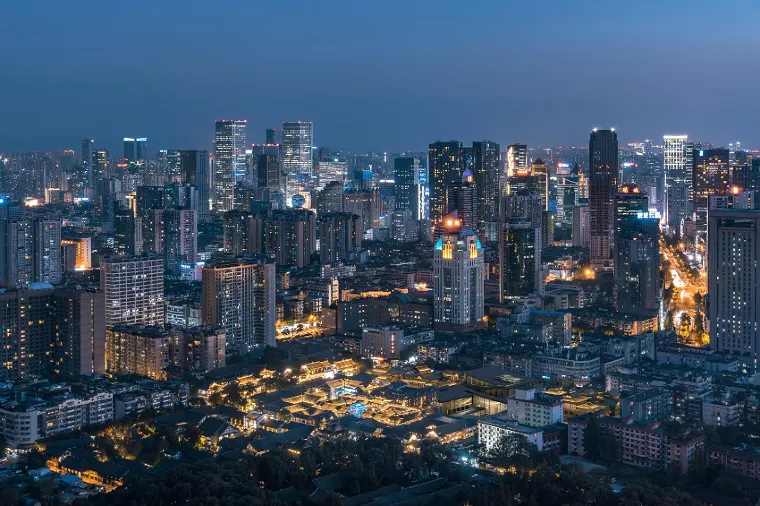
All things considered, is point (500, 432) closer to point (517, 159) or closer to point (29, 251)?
point (29, 251)

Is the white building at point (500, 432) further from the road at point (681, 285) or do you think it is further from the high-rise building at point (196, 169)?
the high-rise building at point (196, 169)

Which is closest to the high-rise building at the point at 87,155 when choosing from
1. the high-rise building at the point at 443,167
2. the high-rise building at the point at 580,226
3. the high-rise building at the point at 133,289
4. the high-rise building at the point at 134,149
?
the high-rise building at the point at 134,149

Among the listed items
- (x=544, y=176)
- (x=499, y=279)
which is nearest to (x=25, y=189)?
(x=544, y=176)

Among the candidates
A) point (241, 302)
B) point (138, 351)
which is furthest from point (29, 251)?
point (138, 351)

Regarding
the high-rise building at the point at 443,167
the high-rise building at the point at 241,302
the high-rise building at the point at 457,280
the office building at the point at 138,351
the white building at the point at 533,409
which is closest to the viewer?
the white building at the point at 533,409

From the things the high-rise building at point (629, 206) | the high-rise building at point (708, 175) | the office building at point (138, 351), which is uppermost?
the high-rise building at point (708, 175)

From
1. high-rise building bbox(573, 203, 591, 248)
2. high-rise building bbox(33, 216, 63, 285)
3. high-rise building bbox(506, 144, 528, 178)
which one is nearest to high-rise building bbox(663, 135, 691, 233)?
high-rise building bbox(573, 203, 591, 248)

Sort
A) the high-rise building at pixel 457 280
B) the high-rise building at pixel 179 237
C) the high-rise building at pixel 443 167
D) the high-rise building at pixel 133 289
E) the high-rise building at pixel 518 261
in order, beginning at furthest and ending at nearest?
the high-rise building at pixel 443 167 → the high-rise building at pixel 179 237 → the high-rise building at pixel 518 261 → the high-rise building at pixel 457 280 → the high-rise building at pixel 133 289

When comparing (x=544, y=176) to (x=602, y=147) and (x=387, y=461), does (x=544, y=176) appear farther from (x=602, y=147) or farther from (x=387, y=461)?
(x=387, y=461)

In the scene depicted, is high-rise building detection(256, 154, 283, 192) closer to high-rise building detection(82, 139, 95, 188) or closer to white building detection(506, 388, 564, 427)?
high-rise building detection(82, 139, 95, 188)
